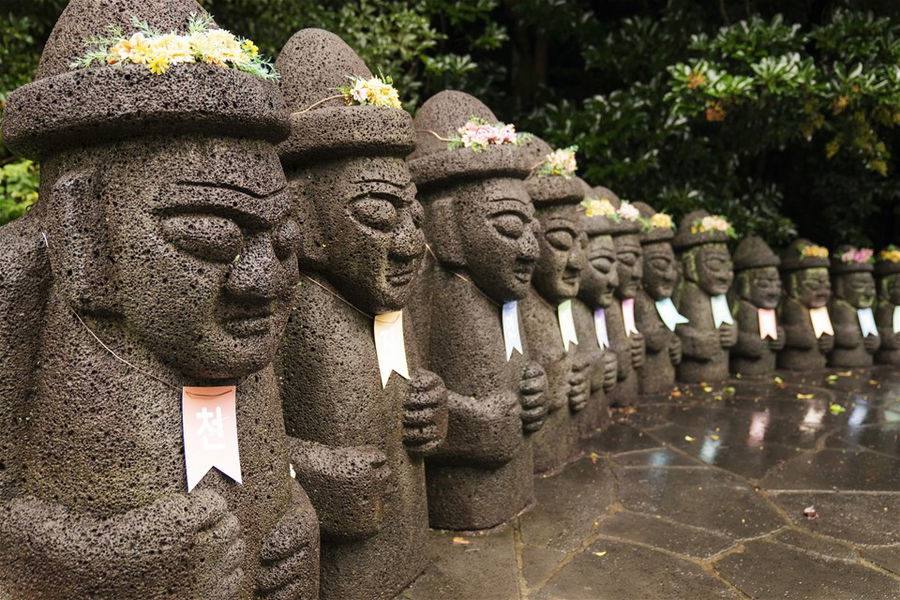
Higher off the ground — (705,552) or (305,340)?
(305,340)

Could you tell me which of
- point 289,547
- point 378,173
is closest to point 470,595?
point 289,547

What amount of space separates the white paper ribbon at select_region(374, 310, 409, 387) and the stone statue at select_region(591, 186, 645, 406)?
3.06m

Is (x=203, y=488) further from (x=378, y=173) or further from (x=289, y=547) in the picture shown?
(x=378, y=173)

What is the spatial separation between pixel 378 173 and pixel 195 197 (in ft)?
3.22

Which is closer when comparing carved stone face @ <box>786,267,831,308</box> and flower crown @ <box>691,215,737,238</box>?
flower crown @ <box>691,215,737,238</box>

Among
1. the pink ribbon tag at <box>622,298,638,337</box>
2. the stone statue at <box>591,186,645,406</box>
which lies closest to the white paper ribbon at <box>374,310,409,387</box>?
the stone statue at <box>591,186,645,406</box>

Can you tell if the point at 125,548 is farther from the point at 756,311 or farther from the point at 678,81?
the point at 756,311

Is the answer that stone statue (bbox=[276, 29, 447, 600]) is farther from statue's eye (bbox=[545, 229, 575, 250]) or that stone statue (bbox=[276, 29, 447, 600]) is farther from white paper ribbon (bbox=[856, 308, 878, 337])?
white paper ribbon (bbox=[856, 308, 878, 337])

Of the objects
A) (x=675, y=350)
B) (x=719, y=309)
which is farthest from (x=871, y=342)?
(x=675, y=350)

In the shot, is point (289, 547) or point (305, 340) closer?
point (289, 547)

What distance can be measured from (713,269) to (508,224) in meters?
3.88

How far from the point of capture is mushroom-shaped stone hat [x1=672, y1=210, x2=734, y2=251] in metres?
6.86

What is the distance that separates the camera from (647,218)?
667 cm

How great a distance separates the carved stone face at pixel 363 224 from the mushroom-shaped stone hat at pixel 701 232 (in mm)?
4713
